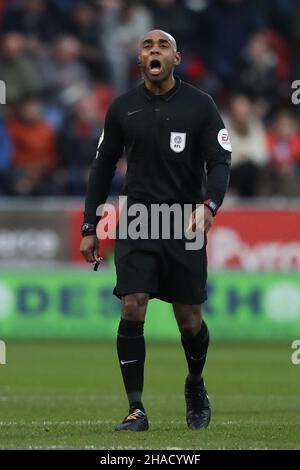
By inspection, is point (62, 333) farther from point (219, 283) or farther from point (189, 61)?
point (189, 61)

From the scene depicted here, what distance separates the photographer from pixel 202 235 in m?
8.70

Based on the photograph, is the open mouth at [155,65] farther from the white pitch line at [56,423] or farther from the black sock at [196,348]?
the white pitch line at [56,423]

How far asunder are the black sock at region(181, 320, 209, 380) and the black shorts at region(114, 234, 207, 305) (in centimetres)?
27

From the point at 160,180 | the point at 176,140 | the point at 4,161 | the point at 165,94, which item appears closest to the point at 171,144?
the point at 176,140

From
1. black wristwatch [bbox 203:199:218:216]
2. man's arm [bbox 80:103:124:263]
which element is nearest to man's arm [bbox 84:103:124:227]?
man's arm [bbox 80:103:124:263]

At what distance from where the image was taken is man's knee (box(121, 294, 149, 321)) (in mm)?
8523

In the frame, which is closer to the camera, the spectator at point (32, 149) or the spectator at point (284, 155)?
the spectator at point (32, 149)

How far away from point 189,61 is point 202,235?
1199cm

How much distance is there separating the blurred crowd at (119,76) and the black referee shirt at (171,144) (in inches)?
375

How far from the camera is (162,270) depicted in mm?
8695

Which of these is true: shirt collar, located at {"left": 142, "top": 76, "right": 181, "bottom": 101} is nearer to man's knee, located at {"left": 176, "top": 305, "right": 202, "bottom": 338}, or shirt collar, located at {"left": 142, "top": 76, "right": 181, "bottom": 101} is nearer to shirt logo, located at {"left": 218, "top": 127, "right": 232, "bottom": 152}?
shirt logo, located at {"left": 218, "top": 127, "right": 232, "bottom": 152}

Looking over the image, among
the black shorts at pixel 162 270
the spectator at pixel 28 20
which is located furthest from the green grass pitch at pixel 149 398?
the spectator at pixel 28 20

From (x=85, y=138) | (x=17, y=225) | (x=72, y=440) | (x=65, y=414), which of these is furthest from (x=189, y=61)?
(x=72, y=440)

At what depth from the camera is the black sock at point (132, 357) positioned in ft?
28.2
